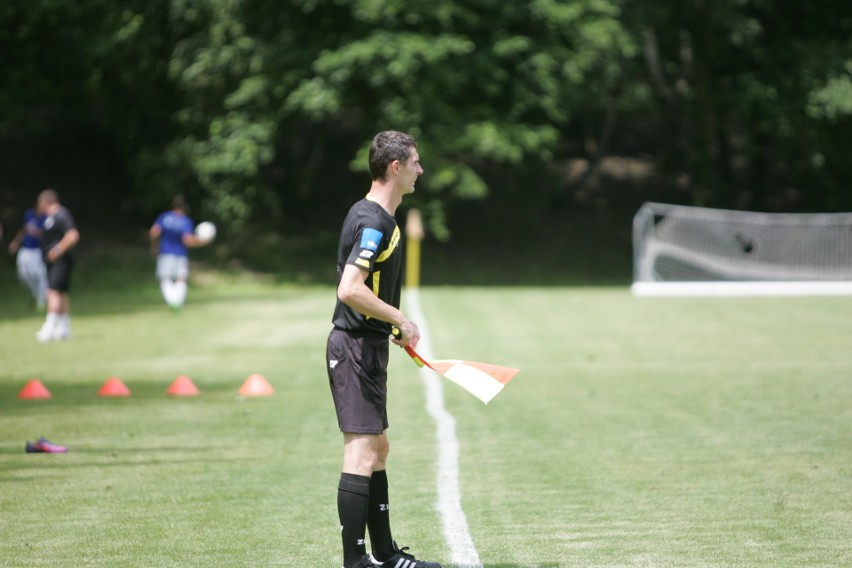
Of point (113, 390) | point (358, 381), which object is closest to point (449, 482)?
point (358, 381)

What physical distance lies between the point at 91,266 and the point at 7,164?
898 cm

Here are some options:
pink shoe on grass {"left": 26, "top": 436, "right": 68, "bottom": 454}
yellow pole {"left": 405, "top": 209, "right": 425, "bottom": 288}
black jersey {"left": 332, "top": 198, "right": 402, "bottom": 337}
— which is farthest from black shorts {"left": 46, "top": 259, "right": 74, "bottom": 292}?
black jersey {"left": 332, "top": 198, "right": 402, "bottom": 337}

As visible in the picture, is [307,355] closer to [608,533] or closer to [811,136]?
[608,533]

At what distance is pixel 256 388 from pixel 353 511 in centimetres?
699

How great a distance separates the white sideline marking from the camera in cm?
604

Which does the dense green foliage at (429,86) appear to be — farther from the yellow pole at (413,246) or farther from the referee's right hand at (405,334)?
the referee's right hand at (405,334)

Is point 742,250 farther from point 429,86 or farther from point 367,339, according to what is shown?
point 367,339

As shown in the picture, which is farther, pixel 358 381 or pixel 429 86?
pixel 429 86

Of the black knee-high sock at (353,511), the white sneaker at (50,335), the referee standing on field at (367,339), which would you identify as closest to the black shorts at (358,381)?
the referee standing on field at (367,339)

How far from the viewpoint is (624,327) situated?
64.7 ft

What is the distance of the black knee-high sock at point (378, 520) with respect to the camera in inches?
222

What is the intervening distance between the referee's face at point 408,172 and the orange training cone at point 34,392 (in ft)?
25.0

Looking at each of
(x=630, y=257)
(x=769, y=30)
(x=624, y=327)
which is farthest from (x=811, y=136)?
(x=624, y=327)

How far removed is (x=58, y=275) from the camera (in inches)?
702
